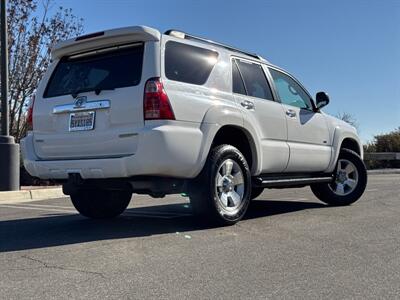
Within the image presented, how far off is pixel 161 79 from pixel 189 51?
0.74 m

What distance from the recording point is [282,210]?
7703 millimetres

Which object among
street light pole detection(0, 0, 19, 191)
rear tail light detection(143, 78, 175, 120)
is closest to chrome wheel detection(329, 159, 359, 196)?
rear tail light detection(143, 78, 175, 120)

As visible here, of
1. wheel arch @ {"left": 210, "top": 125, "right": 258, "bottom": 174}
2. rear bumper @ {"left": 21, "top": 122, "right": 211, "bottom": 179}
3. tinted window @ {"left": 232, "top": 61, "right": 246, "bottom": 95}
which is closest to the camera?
rear bumper @ {"left": 21, "top": 122, "right": 211, "bottom": 179}

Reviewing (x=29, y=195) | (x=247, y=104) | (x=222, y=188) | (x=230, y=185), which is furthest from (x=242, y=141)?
(x=29, y=195)

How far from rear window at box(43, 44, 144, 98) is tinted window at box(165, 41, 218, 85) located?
0.31m

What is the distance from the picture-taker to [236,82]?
21.3 ft

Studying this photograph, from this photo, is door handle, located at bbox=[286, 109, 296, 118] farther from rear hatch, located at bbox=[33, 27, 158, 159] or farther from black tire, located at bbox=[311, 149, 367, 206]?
rear hatch, located at bbox=[33, 27, 158, 159]

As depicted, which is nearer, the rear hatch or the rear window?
the rear hatch

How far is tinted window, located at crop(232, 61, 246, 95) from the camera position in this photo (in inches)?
253

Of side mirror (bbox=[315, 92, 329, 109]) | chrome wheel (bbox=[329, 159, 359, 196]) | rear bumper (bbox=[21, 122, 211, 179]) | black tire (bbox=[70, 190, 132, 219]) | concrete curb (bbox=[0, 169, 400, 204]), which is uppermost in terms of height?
side mirror (bbox=[315, 92, 329, 109])

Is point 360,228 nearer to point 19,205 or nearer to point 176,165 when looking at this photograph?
point 176,165

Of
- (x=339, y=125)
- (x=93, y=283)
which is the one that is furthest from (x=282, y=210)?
(x=93, y=283)

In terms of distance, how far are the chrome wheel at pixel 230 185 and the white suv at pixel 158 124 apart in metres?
0.01

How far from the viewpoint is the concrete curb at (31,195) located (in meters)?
10.3
